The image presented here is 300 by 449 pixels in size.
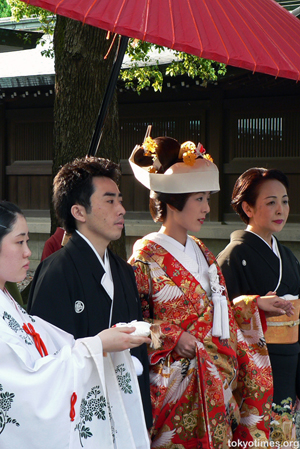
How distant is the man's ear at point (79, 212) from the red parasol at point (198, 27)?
2.69 feet

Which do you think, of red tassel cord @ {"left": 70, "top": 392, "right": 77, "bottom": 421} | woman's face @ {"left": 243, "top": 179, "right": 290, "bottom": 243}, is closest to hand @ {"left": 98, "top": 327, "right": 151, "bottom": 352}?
red tassel cord @ {"left": 70, "top": 392, "right": 77, "bottom": 421}

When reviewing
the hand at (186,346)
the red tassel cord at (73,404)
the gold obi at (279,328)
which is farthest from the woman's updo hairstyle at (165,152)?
the red tassel cord at (73,404)

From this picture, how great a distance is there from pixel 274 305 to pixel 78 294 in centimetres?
123

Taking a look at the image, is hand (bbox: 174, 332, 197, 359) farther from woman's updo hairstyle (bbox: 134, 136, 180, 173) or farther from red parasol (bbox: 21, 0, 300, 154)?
red parasol (bbox: 21, 0, 300, 154)

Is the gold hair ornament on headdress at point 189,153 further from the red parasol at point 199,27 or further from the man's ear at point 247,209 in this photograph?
the red parasol at point 199,27

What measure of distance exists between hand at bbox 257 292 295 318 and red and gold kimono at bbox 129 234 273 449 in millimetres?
50

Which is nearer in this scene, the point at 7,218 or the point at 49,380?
the point at 49,380

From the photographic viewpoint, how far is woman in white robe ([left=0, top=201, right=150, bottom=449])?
5.55ft

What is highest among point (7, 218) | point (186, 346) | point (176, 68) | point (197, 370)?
point (176, 68)

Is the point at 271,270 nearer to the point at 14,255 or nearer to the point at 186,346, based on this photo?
the point at 186,346

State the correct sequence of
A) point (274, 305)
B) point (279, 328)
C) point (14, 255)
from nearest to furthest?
point (14, 255) < point (274, 305) < point (279, 328)

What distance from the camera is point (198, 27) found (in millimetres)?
1948

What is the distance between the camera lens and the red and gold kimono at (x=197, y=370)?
258 centimetres

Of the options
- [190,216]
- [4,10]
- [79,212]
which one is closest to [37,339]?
[79,212]
